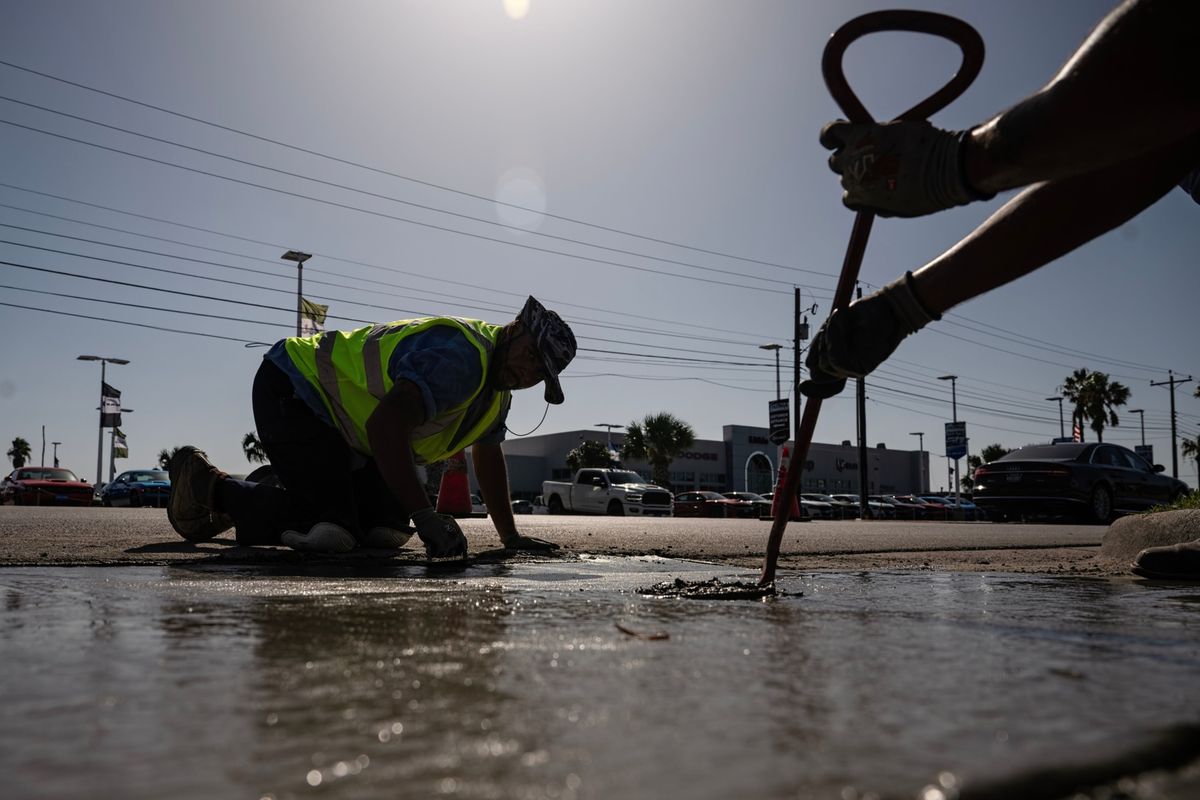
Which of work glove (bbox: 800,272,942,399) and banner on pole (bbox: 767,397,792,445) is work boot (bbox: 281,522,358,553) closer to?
work glove (bbox: 800,272,942,399)

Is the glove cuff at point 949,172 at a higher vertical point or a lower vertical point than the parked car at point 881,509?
higher

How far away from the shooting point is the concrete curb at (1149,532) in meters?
3.90

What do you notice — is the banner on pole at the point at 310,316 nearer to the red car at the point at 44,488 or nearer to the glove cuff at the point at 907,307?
the red car at the point at 44,488

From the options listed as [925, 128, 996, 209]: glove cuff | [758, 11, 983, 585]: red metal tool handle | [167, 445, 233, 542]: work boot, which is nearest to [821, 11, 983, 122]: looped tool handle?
[758, 11, 983, 585]: red metal tool handle

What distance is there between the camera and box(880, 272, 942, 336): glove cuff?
231 cm

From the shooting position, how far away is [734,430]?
6406cm

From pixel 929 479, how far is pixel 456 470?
228ft

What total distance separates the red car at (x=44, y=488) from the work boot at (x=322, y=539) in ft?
73.5

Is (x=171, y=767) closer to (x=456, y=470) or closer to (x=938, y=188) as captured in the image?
(x=938, y=188)

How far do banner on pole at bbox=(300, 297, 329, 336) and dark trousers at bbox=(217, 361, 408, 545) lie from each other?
78.1 ft

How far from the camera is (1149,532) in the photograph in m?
4.05

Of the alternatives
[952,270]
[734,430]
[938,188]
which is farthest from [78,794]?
[734,430]

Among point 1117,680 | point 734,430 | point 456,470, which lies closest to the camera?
point 1117,680

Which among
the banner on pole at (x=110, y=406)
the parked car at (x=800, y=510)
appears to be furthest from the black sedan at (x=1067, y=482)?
the banner on pole at (x=110, y=406)
